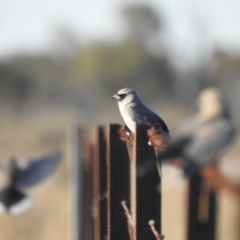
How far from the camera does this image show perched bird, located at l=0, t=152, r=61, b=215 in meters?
8.96

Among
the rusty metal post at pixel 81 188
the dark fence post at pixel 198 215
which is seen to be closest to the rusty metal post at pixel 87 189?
the rusty metal post at pixel 81 188

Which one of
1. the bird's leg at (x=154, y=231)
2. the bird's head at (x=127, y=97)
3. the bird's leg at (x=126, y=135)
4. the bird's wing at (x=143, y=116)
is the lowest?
the bird's leg at (x=154, y=231)

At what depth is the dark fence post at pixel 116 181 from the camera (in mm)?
5133

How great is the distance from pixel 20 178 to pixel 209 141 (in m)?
2.55

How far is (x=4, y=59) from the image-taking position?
42344 millimetres

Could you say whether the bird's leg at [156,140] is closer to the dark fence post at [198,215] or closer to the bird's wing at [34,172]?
the dark fence post at [198,215]

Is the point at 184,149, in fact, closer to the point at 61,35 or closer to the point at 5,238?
the point at 5,238

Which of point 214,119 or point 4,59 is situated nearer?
point 214,119

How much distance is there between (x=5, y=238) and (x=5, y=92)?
23.9 metres

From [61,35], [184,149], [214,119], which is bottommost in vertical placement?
[184,149]

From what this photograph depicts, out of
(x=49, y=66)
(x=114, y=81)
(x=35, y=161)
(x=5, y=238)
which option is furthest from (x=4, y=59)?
(x=35, y=161)

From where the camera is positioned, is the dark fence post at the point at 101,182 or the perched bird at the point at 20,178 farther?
the perched bird at the point at 20,178

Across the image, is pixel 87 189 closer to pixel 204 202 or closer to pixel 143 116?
pixel 143 116

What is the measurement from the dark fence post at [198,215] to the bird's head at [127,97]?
668 mm
